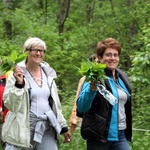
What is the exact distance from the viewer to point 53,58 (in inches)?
537

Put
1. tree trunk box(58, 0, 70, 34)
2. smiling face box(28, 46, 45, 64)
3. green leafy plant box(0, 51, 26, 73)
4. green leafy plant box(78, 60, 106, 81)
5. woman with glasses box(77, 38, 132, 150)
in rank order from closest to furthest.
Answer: green leafy plant box(78, 60, 106, 81) → green leafy plant box(0, 51, 26, 73) → woman with glasses box(77, 38, 132, 150) → smiling face box(28, 46, 45, 64) → tree trunk box(58, 0, 70, 34)

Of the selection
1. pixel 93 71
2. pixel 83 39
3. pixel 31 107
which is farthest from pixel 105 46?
pixel 83 39

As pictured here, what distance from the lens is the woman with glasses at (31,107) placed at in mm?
4539

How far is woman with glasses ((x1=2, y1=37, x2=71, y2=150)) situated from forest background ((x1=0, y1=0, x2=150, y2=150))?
8.11ft

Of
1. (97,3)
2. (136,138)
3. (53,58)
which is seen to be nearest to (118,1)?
(97,3)

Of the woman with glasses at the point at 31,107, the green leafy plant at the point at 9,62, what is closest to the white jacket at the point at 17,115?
the woman with glasses at the point at 31,107

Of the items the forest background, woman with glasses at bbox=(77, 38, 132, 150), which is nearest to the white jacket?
woman with glasses at bbox=(77, 38, 132, 150)

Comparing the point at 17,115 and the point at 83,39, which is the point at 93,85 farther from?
the point at 83,39

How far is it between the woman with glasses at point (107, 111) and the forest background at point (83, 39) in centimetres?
253

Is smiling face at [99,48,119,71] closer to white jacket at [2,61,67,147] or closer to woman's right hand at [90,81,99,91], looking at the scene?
woman's right hand at [90,81,99,91]

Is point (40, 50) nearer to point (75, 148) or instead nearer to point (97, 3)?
point (75, 148)

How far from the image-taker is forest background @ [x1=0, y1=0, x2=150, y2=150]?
8.48 m

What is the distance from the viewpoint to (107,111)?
4.52 metres

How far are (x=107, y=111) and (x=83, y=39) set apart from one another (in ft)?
43.8
